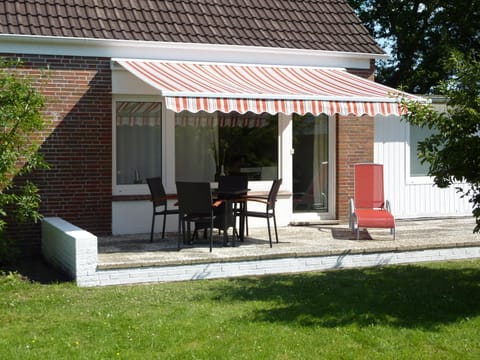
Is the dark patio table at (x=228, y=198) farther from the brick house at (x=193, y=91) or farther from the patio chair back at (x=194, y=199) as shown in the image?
the brick house at (x=193, y=91)

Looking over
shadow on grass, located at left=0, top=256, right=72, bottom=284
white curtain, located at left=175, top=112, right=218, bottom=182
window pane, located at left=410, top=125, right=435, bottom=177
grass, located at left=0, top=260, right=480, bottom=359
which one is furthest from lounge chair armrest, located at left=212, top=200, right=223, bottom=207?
window pane, located at left=410, top=125, right=435, bottom=177

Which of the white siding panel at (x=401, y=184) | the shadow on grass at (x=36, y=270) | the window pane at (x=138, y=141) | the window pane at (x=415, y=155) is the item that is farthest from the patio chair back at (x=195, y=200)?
the window pane at (x=415, y=155)

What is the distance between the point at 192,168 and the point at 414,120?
6.66 metres

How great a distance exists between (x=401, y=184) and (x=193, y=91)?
7.64m

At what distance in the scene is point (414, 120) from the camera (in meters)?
9.25

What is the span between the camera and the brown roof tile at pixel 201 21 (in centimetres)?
1364

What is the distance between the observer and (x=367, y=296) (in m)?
9.47

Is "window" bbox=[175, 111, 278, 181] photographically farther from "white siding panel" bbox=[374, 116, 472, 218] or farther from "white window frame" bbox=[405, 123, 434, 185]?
"white window frame" bbox=[405, 123, 434, 185]

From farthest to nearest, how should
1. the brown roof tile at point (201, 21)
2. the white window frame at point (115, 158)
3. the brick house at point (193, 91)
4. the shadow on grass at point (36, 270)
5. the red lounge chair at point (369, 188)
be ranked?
the white window frame at point (115, 158)
the red lounge chair at point (369, 188)
the brown roof tile at point (201, 21)
the brick house at point (193, 91)
the shadow on grass at point (36, 270)

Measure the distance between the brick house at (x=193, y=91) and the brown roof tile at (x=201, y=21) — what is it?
0.12 ft

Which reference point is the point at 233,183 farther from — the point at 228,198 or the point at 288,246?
the point at 288,246

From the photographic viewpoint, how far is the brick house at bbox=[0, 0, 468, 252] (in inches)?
519

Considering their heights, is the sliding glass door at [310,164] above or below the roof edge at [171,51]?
below

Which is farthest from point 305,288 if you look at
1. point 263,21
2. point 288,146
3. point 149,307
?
point 263,21
